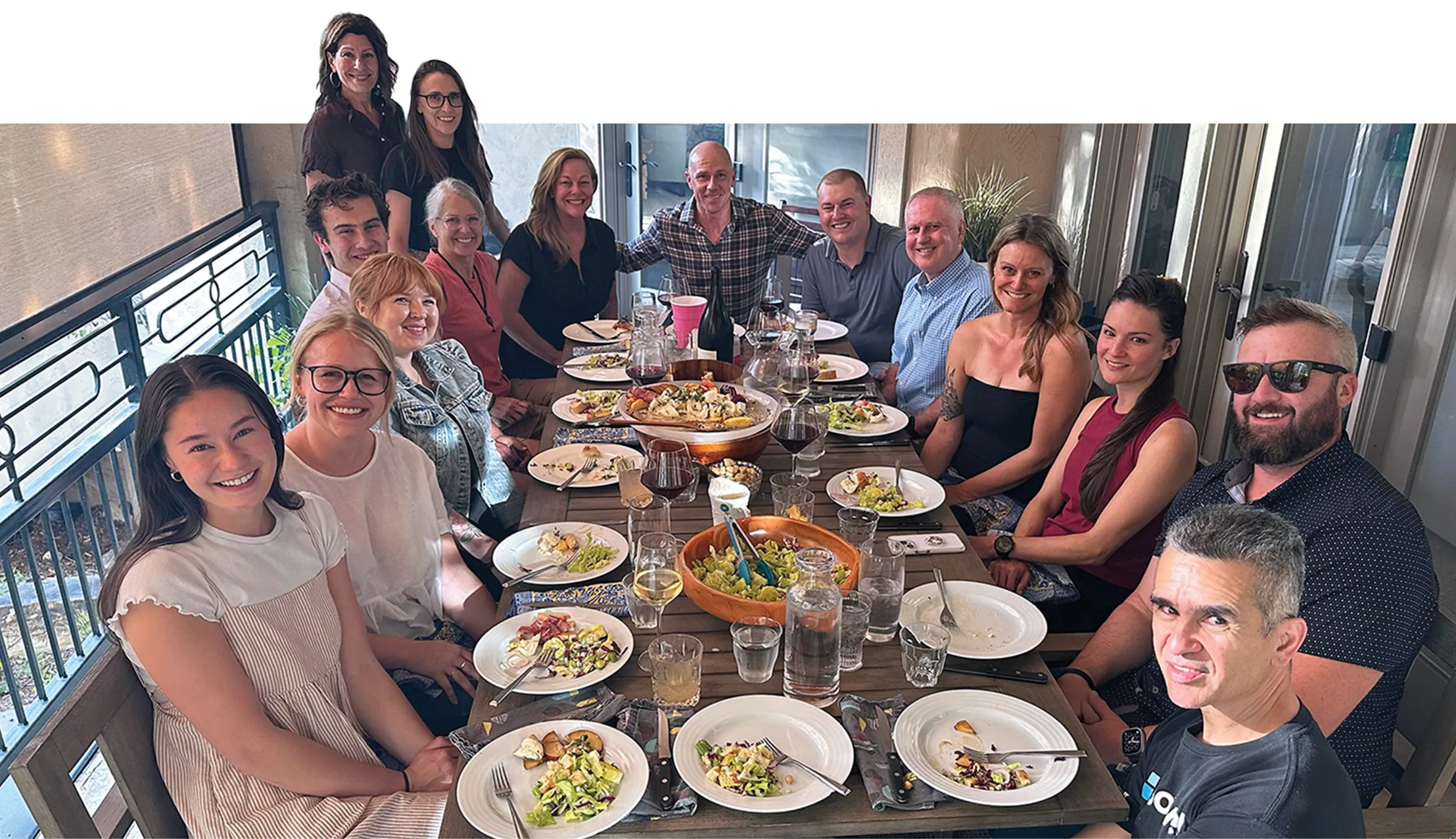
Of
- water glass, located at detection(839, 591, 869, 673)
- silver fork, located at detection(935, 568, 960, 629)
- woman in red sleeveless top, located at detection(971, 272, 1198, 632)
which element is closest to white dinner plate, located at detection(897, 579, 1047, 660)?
silver fork, located at detection(935, 568, 960, 629)

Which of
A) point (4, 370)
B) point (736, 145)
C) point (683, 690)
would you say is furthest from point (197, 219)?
point (683, 690)

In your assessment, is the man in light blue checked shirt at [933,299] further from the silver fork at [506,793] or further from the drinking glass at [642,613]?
the silver fork at [506,793]

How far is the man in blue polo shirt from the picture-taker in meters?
3.72

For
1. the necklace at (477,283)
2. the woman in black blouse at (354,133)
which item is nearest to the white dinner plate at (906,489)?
the necklace at (477,283)

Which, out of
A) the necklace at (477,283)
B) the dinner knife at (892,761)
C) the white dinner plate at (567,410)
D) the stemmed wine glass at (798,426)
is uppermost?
the necklace at (477,283)

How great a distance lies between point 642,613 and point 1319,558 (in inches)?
45.7

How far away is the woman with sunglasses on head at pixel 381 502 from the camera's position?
1.92 m

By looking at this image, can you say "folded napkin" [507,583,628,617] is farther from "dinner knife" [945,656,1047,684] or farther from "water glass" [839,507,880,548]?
"dinner knife" [945,656,1047,684]

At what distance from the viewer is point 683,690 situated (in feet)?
4.76

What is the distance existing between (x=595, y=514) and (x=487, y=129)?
379 cm

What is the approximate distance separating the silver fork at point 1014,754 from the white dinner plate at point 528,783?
1.55ft

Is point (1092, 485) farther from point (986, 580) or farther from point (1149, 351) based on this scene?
point (986, 580)

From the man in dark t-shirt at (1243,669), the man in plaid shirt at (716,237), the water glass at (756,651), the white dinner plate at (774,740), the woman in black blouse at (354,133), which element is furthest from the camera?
the man in plaid shirt at (716,237)

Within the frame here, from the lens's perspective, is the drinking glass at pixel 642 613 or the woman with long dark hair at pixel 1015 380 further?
the woman with long dark hair at pixel 1015 380
